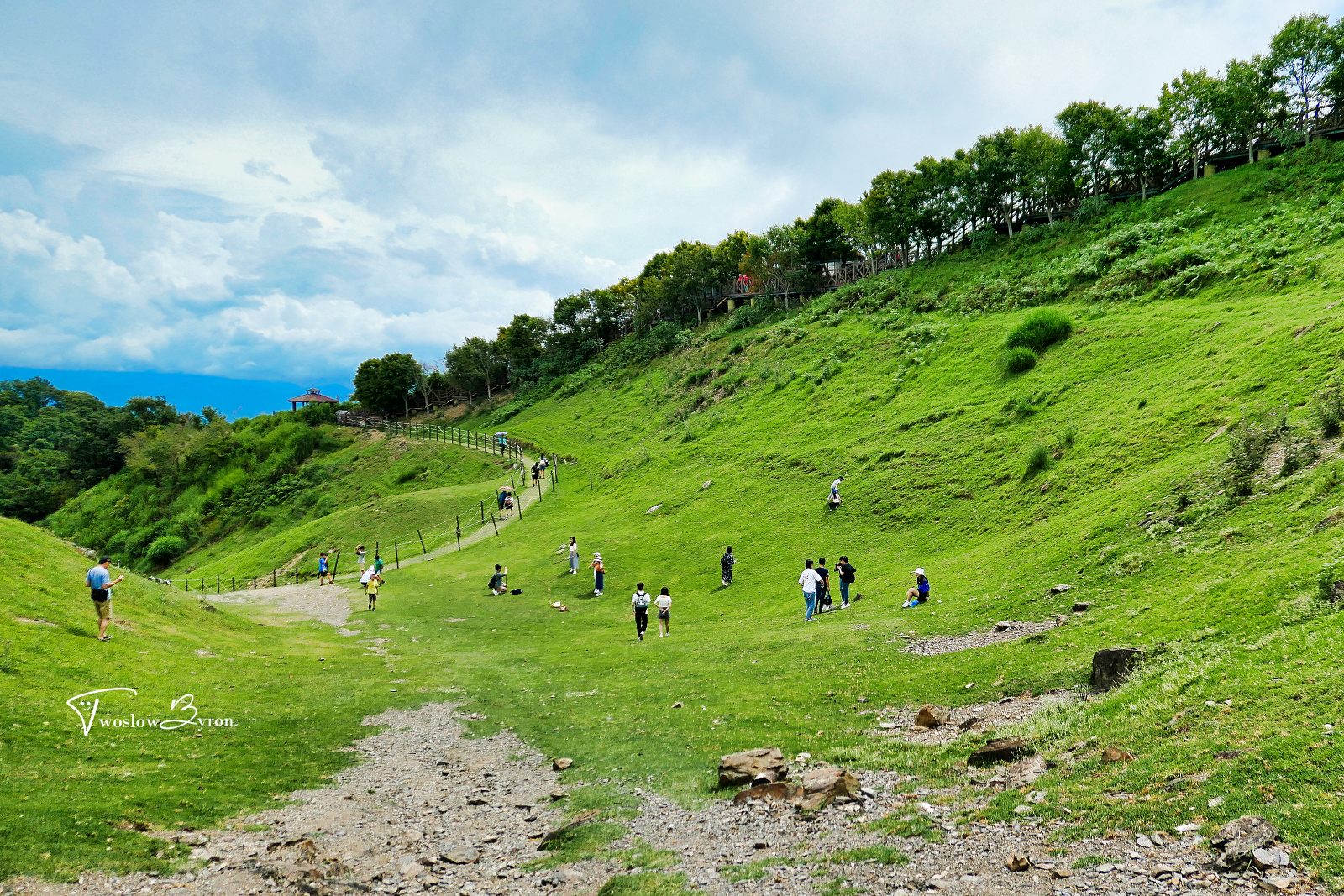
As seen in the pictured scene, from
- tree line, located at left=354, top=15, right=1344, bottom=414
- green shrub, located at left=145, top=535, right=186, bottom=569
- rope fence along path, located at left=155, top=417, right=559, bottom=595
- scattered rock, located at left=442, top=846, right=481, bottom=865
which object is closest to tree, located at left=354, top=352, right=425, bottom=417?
tree line, located at left=354, top=15, right=1344, bottom=414

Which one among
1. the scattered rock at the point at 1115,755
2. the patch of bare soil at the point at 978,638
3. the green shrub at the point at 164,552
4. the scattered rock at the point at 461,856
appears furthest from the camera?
the green shrub at the point at 164,552

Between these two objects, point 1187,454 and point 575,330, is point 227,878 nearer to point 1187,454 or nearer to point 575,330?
point 1187,454

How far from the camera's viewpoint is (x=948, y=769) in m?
13.1

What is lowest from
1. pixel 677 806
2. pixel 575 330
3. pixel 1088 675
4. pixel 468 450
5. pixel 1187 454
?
pixel 677 806

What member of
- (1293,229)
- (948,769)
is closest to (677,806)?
(948,769)

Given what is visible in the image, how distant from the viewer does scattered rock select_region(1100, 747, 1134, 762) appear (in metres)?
10.9

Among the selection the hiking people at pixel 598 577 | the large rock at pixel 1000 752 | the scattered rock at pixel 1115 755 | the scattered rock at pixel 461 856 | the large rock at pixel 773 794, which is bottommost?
the scattered rock at pixel 461 856

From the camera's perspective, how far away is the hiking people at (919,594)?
88.4 feet

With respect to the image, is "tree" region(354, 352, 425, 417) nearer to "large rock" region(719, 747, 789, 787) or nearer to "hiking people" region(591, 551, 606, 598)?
"hiking people" region(591, 551, 606, 598)

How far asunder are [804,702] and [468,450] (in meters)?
80.9

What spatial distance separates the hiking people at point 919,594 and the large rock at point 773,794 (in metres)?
15.6

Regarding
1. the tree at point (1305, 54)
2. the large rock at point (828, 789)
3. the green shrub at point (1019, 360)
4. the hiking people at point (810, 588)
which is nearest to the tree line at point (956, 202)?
the tree at point (1305, 54)

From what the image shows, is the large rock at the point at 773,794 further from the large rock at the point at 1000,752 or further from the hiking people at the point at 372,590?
the hiking people at the point at 372,590

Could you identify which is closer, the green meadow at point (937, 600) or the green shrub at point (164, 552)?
the green meadow at point (937, 600)
